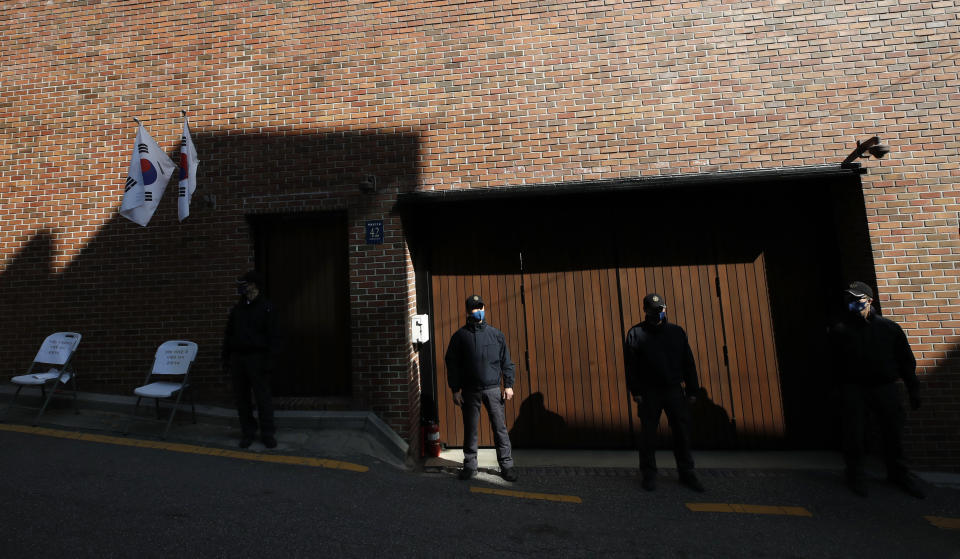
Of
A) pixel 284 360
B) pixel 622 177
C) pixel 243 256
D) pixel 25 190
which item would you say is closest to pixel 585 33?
pixel 622 177

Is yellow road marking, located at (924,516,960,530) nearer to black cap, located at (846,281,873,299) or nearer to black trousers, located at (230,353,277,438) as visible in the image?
black cap, located at (846,281,873,299)

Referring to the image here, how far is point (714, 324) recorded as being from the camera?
557 cm

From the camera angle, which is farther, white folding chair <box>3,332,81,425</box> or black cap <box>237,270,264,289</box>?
white folding chair <box>3,332,81,425</box>

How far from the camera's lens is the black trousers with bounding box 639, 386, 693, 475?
14.4 feet

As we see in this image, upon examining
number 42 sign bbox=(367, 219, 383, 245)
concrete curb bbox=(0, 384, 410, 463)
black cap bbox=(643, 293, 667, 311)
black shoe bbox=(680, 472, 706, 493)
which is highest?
number 42 sign bbox=(367, 219, 383, 245)

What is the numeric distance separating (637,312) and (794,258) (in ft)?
6.46

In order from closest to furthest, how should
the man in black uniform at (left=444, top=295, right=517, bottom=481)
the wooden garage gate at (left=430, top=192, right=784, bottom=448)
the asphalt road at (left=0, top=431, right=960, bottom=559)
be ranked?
the asphalt road at (left=0, top=431, right=960, bottom=559) → the man in black uniform at (left=444, top=295, right=517, bottom=481) → the wooden garage gate at (left=430, top=192, right=784, bottom=448)

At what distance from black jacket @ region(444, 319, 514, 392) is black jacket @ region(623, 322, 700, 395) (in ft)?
4.01

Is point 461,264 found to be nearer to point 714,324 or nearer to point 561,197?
point 561,197

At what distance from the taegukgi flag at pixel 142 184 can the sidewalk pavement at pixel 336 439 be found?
7.27 ft

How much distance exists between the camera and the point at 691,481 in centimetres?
432

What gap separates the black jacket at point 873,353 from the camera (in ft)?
13.7

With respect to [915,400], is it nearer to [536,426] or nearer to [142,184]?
[536,426]

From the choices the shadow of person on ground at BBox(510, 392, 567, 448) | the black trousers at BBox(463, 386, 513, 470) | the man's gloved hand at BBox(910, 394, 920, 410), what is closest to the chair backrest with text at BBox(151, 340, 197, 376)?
the black trousers at BBox(463, 386, 513, 470)
